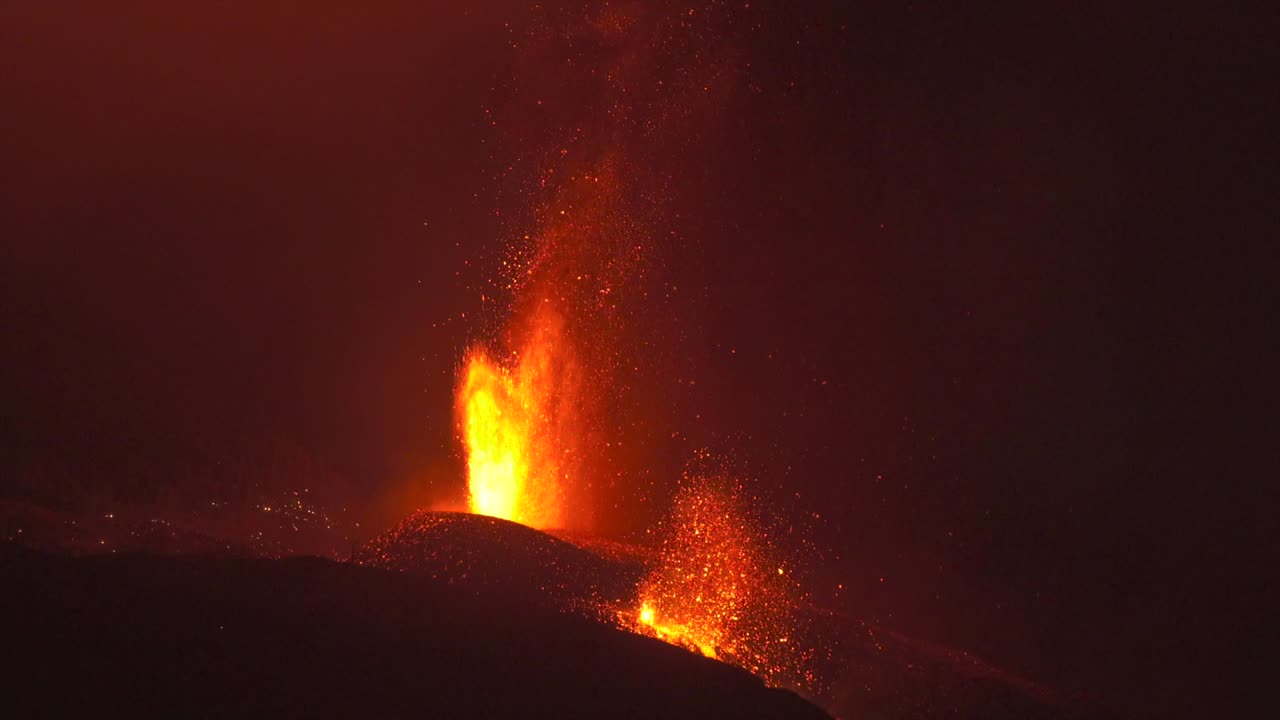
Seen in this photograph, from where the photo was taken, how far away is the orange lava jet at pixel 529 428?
21.0 metres

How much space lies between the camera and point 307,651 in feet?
20.9

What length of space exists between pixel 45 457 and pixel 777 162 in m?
16.1

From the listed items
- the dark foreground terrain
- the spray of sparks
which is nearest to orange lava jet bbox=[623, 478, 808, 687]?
the dark foreground terrain

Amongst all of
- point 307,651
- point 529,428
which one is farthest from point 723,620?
point 529,428

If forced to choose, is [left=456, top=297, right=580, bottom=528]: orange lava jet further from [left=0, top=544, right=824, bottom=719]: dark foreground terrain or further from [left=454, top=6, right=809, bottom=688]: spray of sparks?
[left=0, top=544, right=824, bottom=719]: dark foreground terrain

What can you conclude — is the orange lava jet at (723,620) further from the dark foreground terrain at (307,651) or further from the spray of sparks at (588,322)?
the spray of sparks at (588,322)

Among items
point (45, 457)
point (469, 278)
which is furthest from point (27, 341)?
point (469, 278)

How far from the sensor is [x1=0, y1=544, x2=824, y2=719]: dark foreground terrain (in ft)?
18.7

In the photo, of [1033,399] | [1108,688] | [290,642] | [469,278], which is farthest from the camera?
[469,278]

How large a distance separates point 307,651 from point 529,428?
49.1ft

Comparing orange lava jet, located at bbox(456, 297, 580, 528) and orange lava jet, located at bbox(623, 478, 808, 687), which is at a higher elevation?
Answer: orange lava jet, located at bbox(456, 297, 580, 528)

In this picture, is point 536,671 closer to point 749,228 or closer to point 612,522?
point 612,522

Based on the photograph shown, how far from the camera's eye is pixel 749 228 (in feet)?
77.7

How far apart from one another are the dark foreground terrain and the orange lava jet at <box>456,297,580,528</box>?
12980mm
